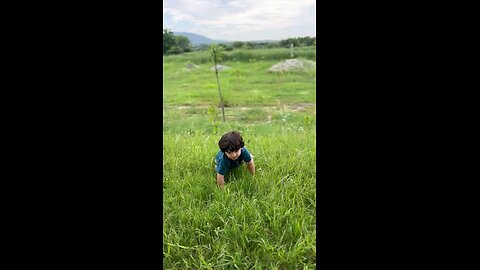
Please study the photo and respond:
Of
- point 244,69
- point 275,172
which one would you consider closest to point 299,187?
point 275,172

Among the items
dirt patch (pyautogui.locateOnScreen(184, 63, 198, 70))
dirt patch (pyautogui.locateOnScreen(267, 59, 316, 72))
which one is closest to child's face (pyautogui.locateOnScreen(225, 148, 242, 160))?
dirt patch (pyautogui.locateOnScreen(267, 59, 316, 72))

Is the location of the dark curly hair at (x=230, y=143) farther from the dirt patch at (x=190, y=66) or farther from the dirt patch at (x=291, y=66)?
the dirt patch at (x=190, y=66)

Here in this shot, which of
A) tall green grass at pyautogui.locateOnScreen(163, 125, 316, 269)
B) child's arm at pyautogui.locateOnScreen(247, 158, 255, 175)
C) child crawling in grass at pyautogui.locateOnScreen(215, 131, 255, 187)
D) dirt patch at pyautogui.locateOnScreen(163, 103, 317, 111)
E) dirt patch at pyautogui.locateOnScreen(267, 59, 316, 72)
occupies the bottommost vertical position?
tall green grass at pyautogui.locateOnScreen(163, 125, 316, 269)

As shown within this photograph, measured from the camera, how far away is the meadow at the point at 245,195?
5.04 ft

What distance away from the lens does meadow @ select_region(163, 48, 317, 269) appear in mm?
1536

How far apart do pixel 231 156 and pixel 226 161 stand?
0.14 ft

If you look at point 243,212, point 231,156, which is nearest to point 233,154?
point 231,156

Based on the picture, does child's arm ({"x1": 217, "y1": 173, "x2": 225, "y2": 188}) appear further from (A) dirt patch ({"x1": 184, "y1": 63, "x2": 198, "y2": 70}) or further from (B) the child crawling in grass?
(A) dirt patch ({"x1": 184, "y1": 63, "x2": 198, "y2": 70})

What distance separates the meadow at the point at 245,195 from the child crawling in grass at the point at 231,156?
0.19ft

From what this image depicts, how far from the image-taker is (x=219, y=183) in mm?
2066

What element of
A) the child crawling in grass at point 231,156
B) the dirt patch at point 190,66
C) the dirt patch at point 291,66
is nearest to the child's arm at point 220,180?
the child crawling in grass at point 231,156

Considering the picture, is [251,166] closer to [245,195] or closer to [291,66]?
[245,195]

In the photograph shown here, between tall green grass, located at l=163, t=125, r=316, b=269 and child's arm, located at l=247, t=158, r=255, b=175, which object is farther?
child's arm, located at l=247, t=158, r=255, b=175

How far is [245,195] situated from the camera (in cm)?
196
